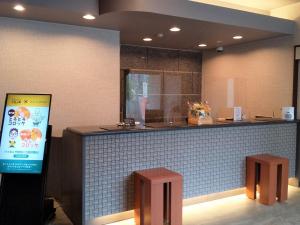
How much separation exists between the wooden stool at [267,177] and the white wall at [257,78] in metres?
1.05

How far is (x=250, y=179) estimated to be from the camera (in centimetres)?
387

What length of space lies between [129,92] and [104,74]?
20.0 inches

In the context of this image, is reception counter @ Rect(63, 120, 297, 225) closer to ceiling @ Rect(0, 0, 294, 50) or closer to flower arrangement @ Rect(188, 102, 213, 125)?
flower arrangement @ Rect(188, 102, 213, 125)

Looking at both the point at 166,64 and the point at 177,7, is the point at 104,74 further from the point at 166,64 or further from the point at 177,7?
the point at 166,64

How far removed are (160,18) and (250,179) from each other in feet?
7.82

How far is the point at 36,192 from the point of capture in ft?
9.27

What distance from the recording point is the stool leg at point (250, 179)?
3836 millimetres

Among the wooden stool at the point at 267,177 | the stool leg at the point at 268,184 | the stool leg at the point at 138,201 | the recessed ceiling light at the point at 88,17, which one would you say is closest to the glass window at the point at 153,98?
the stool leg at the point at 138,201

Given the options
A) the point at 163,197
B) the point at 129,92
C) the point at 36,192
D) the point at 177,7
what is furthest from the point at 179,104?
the point at 36,192

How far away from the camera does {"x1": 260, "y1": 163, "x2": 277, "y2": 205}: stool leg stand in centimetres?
362

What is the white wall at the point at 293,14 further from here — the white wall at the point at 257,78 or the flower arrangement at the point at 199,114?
the flower arrangement at the point at 199,114

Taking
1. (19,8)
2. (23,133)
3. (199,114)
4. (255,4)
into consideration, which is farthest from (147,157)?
(255,4)

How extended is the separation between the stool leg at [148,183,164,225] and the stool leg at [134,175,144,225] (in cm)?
15

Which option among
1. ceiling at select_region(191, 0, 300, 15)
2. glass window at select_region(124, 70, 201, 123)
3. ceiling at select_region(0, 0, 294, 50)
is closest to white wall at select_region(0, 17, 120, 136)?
ceiling at select_region(0, 0, 294, 50)
